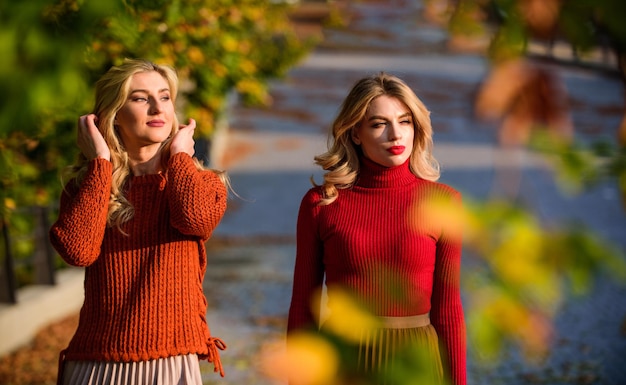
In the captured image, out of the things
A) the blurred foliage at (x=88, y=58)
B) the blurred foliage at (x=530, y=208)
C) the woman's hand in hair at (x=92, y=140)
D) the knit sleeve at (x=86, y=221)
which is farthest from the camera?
the woman's hand in hair at (x=92, y=140)

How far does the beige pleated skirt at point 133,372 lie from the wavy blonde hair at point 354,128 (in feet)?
2.31

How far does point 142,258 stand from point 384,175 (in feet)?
2.71

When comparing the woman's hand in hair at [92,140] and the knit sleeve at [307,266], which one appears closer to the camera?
the woman's hand in hair at [92,140]

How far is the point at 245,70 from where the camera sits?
782 centimetres

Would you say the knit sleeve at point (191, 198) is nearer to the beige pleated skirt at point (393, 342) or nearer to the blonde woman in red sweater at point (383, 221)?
the blonde woman in red sweater at point (383, 221)

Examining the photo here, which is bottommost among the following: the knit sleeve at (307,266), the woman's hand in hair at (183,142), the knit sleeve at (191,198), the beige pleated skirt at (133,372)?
the beige pleated skirt at (133,372)

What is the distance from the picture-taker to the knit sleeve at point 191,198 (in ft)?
10.2

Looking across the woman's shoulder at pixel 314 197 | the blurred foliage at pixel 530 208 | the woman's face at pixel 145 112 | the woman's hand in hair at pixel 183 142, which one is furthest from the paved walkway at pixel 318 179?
the woman's face at pixel 145 112

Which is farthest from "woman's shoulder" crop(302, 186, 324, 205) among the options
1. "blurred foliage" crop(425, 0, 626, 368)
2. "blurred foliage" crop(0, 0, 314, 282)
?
"blurred foliage" crop(425, 0, 626, 368)

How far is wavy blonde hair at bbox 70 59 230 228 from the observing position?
319cm

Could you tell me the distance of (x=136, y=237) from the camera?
318 cm

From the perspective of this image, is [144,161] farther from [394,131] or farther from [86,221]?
[394,131]

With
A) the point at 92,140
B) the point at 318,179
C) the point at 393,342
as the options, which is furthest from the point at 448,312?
the point at 318,179

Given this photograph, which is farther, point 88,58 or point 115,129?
point 115,129
